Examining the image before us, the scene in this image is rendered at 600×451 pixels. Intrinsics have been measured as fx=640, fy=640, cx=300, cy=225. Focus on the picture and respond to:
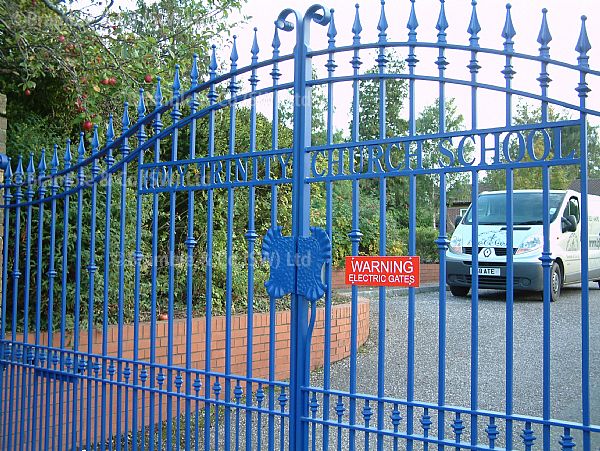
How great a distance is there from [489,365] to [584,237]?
486 centimetres

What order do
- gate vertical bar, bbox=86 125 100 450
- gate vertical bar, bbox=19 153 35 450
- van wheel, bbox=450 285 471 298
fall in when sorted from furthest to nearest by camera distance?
van wheel, bbox=450 285 471 298
gate vertical bar, bbox=19 153 35 450
gate vertical bar, bbox=86 125 100 450

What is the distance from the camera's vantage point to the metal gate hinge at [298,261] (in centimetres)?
295

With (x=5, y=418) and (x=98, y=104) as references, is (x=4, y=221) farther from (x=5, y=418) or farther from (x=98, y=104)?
(x=98, y=104)

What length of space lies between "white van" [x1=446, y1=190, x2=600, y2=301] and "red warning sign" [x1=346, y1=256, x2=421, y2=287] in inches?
240

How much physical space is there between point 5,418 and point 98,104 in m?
3.16

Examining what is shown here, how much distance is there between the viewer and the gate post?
297 centimetres

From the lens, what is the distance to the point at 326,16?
3.07 metres

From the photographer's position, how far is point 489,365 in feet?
22.6

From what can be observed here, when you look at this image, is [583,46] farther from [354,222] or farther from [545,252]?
[354,222]

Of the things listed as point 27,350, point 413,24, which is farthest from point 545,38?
point 27,350

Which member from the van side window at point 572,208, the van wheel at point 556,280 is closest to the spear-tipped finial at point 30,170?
the van wheel at point 556,280

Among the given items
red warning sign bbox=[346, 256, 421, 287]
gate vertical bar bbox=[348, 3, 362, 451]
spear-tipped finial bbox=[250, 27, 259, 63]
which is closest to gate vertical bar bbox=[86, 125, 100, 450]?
spear-tipped finial bbox=[250, 27, 259, 63]

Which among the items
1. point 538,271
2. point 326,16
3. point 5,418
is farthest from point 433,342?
point 326,16

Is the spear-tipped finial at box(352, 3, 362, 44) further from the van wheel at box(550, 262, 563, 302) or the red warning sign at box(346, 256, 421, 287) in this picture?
the van wheel at box(550, 262, 563, 302)
